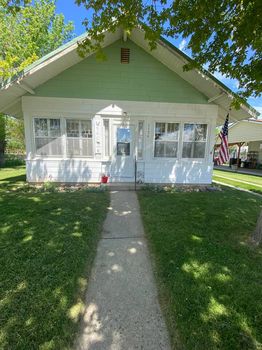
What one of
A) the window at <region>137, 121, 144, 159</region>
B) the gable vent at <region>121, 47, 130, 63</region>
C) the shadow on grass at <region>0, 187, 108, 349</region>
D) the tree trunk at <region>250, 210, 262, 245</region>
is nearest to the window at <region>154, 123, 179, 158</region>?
the window at <region>137, 121, 144, 159</region>

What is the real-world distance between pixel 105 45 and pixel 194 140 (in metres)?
5.01

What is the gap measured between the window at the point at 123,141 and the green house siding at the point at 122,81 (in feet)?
4.05

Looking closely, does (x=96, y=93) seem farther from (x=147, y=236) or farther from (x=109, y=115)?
(x=147, y=236)

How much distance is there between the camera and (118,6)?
11.5ft

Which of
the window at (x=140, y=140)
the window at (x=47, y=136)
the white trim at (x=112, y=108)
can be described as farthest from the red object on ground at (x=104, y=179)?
the white trim at (x=112, y=108)

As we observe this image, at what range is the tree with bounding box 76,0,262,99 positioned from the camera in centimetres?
334

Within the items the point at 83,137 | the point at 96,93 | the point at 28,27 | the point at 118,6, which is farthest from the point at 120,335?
the point at 28,27

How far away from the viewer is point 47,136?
24.3ft

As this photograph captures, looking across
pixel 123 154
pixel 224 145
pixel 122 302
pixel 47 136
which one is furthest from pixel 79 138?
pixel 122 302

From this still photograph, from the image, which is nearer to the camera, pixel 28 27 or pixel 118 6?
pixel 118 6

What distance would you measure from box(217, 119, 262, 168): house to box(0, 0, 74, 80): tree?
20630 millimetres

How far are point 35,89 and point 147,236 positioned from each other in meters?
6.73

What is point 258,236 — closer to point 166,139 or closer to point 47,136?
point 166,139

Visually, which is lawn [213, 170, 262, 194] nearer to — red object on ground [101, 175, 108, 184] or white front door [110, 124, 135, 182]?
white front door [110, 124, 135, 182]
